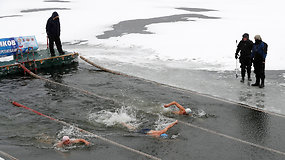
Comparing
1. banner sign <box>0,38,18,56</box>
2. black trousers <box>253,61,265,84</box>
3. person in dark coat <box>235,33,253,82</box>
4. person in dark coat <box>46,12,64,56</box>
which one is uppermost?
person in dark coat <box>46,12,64,56</box>

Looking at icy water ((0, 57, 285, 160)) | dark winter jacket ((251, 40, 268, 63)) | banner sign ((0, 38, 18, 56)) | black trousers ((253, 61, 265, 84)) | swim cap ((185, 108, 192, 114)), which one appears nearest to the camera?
icy water ((0, 57, 285, 160))

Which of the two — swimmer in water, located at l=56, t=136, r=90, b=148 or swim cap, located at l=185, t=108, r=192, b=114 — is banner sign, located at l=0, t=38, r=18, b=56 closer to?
swimmer in water, located at l=56, t=136, r=90, b=148

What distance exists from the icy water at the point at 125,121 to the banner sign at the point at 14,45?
151cm

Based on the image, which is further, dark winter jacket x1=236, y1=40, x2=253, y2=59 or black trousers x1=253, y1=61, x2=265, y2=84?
dark winter jacket x1=236, y1=40, x2=253, y2=59

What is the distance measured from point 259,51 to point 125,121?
5205 mm

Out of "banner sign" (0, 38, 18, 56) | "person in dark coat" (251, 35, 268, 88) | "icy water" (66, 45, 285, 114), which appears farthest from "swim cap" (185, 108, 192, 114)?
"banner sign" (0, 38, 18, 56)

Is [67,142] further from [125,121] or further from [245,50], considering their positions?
[245,50]

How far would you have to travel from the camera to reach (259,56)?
10.5m

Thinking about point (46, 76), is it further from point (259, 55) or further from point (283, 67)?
point (283, 67)

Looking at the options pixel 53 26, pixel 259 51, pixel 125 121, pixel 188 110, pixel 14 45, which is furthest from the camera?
pixel 53 26

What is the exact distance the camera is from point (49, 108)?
8.99m

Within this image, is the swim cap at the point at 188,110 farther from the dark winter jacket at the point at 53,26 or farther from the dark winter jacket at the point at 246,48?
the dark winter jacket at the point at 53,26

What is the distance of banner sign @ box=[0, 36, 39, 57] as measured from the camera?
12328mm

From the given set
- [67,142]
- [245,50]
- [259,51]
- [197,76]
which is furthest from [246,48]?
[67,142]
